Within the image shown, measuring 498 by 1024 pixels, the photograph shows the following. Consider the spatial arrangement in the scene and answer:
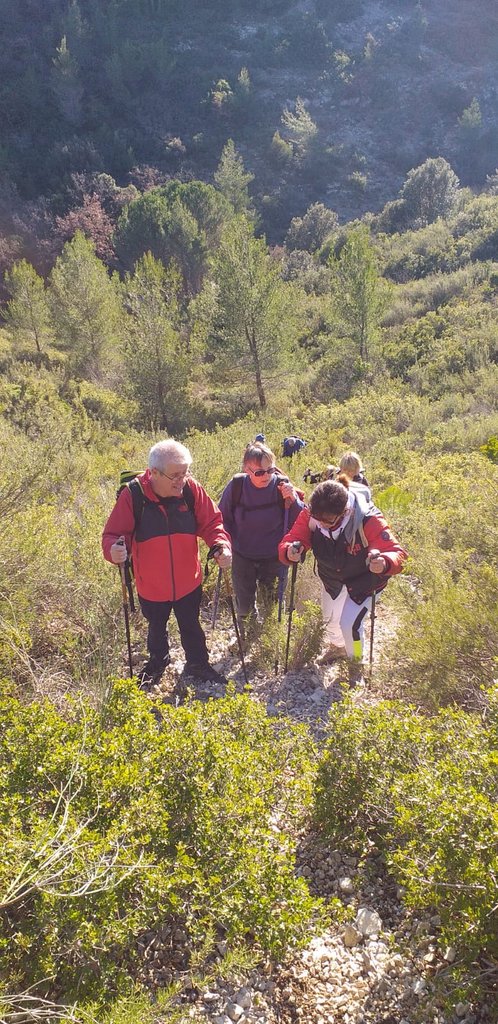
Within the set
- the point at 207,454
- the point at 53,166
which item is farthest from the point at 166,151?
the point at 207,454

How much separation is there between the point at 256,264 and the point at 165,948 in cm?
1788

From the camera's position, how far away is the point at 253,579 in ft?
14.3

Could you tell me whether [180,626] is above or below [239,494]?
below

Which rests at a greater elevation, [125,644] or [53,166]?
[53,166]

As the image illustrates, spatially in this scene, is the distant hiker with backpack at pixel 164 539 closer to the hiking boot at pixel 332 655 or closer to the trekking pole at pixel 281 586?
the trekking pole at pixel 281 586

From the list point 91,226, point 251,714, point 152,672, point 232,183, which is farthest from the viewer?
point 232,183

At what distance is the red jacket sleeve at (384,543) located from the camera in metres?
3.40

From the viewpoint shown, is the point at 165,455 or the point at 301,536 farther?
the point at 301,536

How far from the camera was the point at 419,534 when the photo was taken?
5062mm

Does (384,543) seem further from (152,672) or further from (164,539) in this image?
A: (152,672)

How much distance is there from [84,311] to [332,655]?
19998mm

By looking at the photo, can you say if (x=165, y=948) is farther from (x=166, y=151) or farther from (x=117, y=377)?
(x=166, y=151)

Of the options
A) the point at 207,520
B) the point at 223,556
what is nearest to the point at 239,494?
the point at 207,520

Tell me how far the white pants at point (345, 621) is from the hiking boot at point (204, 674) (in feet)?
2.71
